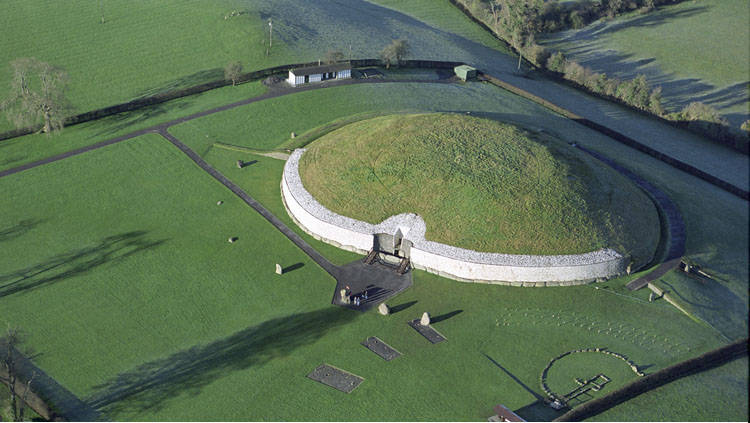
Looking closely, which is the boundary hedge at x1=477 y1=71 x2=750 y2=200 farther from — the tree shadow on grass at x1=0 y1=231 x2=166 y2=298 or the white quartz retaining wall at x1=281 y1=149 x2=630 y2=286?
the tree shadow on grass at x1=0 y1=231 x2=166 y2=298

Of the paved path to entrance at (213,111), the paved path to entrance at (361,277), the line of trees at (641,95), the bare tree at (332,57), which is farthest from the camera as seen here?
the bare tree at (332,57)

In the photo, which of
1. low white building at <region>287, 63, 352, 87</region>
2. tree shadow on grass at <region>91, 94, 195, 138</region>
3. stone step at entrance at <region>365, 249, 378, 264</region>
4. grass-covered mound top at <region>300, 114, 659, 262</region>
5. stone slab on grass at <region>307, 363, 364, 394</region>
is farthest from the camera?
low white building at <region>287, 63, 352, 87</region>

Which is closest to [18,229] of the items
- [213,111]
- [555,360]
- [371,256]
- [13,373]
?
[13,373]

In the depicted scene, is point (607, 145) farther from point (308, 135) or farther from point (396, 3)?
point (396, 3)

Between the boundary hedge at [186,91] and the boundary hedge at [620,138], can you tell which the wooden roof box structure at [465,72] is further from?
the boundary hedge at [186,91]

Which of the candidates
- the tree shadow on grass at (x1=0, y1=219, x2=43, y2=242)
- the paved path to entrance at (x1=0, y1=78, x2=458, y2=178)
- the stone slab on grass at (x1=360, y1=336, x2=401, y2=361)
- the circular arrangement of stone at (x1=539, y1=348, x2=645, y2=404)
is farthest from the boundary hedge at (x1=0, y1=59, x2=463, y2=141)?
the circular arrangement of stone at (x1=539, y1=348, x2=645, y2=404)

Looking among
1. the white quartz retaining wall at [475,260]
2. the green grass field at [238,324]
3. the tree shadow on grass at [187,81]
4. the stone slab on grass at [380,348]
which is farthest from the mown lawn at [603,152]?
the tree shadow on grass at [187,81]

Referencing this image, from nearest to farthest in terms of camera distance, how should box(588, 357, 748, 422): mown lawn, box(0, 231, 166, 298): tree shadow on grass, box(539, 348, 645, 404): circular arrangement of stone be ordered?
box(588, 357, 748, 422): mown lawn → box(539, 348, 645, 404): circular arrangement of stone → box(0, 231, 166, 298): tree shadow on grass
